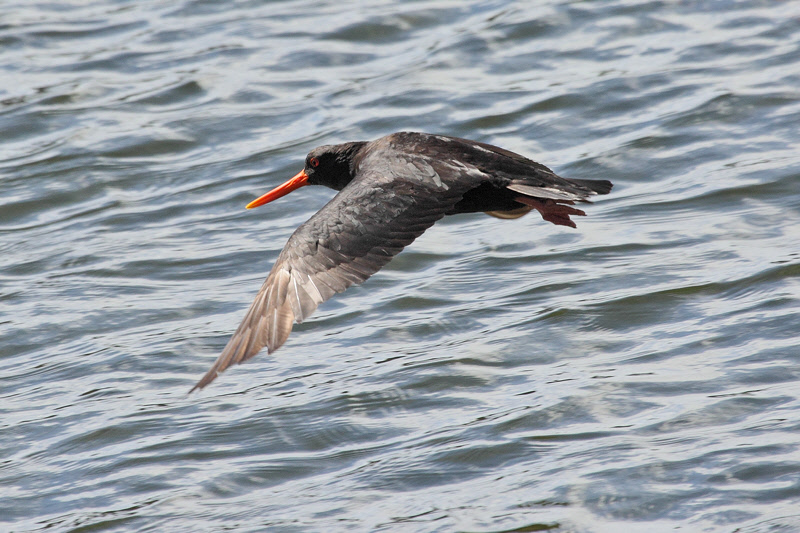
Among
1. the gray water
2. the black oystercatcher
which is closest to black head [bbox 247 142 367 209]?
the black oystercatcher

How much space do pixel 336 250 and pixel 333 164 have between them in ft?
5.92

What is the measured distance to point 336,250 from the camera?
5348 mm

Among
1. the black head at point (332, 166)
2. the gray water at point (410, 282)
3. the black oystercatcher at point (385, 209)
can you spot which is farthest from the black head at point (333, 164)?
the gray water at point (410, 282)

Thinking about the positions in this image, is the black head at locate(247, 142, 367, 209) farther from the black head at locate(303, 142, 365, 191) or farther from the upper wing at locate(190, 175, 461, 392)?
the upper wing at locate(190, 175, 461, 392)

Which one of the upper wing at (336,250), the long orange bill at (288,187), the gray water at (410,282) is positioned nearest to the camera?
the upper wing at (336,250)

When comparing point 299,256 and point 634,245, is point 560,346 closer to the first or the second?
Result: point 634,245

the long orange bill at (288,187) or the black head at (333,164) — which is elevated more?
the black head at (333,164)

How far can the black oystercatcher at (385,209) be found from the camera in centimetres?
507

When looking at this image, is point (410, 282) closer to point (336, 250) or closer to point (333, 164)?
point (333, 164)

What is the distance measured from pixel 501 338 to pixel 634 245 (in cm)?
157

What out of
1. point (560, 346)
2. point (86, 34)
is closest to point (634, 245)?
point (560, 346)

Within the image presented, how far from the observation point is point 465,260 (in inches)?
321

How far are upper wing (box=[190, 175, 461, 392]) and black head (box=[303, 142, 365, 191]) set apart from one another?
1056 millimetres

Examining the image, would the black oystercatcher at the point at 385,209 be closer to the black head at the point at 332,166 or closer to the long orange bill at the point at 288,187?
the black head at the point at 332,166
